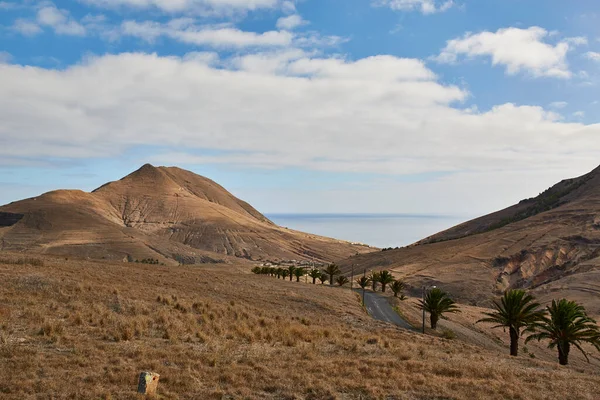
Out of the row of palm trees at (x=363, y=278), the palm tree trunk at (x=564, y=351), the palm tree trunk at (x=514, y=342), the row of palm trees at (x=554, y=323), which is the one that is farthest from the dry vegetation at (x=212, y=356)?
the row of palm trees at (x=363, y=278)

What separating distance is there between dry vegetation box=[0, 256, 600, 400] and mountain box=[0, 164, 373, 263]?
84.1 meters

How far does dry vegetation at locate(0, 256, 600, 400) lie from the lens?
1208cm

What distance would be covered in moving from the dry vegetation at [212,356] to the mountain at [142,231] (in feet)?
276

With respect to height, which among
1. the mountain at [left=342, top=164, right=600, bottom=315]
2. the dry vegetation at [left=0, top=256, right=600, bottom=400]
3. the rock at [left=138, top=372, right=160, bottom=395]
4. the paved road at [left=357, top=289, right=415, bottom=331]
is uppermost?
the mountain at [left=342, top=164, right=600, bottom=315]

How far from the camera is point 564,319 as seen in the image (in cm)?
2731

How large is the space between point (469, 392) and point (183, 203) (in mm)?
185191

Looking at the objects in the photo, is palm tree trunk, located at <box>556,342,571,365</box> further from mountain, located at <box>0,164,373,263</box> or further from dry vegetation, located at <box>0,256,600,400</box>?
mountain, located at <box>0,164,373,263</box>

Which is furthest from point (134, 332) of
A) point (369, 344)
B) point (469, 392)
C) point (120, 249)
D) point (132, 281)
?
point (120, 249)

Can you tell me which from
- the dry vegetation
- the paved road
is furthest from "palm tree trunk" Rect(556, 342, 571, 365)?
the paved road

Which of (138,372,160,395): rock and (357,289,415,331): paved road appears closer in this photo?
(138,372,160,395): rock

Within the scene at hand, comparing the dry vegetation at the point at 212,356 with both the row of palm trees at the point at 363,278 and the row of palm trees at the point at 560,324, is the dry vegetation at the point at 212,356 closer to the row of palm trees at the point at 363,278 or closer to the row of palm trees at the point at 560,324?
the row of palm trees at the point at 560,324

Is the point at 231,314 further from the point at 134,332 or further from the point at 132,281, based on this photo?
the point at 132,281

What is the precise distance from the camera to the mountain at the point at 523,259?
67688mm

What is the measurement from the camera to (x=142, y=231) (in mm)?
152375
